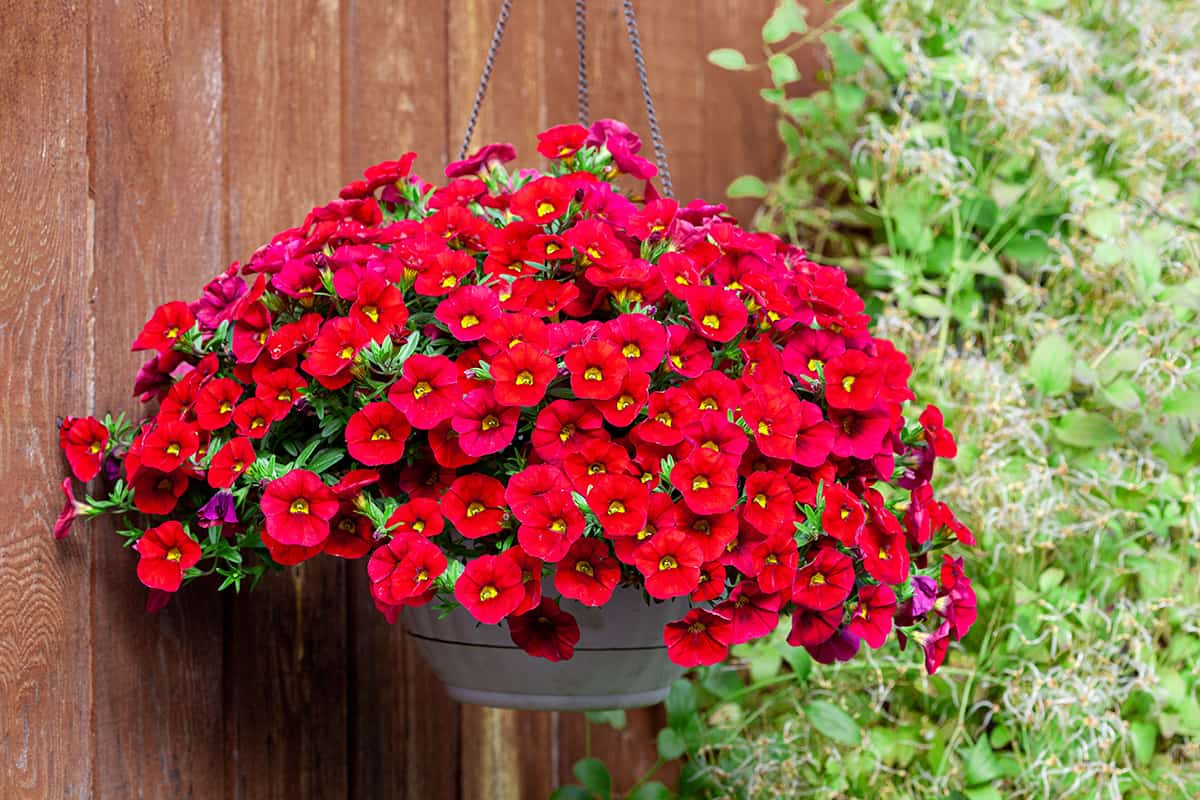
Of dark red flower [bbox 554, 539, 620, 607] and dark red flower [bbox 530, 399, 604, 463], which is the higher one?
dark red flower [bbox 530, 399, 604, 463]

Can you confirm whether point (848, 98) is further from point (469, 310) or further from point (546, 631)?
point (546, 631)

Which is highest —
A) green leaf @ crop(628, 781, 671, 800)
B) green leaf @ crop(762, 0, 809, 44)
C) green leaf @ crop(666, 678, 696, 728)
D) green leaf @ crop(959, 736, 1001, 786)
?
green leaf @ crop(762, 0, 809, 44)

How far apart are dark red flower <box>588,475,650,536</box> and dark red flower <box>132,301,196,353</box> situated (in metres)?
0.39

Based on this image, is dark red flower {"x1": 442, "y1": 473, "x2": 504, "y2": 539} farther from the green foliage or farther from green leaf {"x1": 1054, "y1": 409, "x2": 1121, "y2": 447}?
green leaf {"x1": 1054, "y1": 409, "x2": 1121, "y2": 447}

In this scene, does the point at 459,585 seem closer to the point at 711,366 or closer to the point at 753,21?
the point at 711,366

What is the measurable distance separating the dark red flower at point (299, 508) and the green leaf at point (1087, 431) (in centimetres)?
106

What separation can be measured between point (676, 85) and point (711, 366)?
92 centimetres

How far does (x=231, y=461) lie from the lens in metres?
0.86

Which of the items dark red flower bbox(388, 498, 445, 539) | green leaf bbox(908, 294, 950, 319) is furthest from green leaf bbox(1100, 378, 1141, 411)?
dark red flower bbox(388, 498, 445, 539)

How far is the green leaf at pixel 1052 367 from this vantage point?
148 cm

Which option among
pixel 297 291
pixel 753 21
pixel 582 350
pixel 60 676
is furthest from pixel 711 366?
pixel 753 21

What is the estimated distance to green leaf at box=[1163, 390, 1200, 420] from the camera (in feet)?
4.66

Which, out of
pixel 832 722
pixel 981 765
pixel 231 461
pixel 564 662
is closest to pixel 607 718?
pixel 832 722

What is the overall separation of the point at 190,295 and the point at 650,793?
2.80 ft
